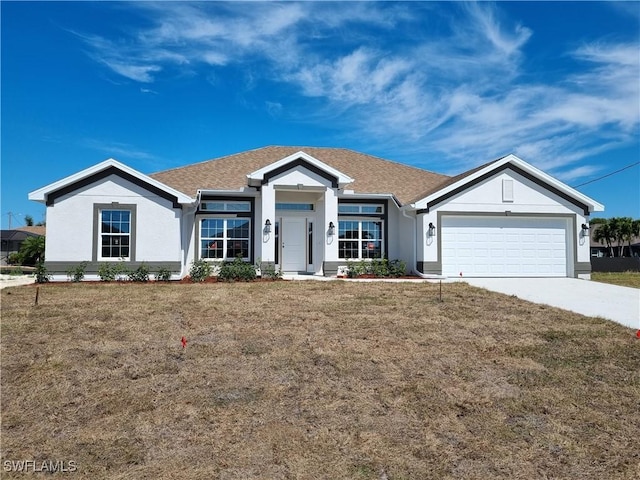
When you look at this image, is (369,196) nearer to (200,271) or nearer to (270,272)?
(270,272)

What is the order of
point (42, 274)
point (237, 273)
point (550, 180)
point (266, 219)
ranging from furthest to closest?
point (550, 180), point (266, 219), point (237, 273), point (42, 274)

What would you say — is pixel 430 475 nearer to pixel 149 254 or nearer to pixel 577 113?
pixel 149 254

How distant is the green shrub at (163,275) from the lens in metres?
15.4

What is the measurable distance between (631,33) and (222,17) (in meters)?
16.5

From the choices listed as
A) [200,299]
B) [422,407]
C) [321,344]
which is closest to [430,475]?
[422,407]

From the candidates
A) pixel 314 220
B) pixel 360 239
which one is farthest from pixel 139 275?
pixel 360 239

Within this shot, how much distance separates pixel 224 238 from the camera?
17250 mm

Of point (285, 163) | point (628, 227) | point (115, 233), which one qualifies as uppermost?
point (285, 163)

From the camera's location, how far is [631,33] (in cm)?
1688

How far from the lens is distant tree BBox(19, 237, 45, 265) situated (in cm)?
2780

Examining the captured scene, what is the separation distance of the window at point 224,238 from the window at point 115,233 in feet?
9.40

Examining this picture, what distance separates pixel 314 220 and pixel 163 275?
6.76 metres

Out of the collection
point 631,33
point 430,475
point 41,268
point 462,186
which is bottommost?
point 430,475

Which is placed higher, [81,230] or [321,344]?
[81,230]
